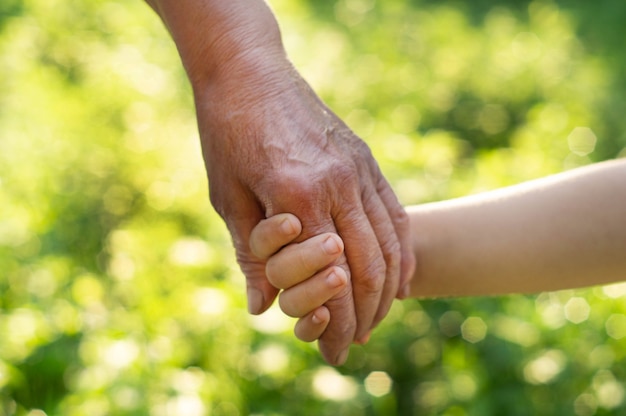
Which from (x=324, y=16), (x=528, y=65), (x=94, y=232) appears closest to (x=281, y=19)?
(x=324, y=16)

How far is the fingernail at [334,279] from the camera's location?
1593mm

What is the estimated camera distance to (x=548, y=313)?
2783 mm

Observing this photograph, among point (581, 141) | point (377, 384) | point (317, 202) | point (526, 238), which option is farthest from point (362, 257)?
point (581, 141)

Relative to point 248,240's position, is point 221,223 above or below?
below

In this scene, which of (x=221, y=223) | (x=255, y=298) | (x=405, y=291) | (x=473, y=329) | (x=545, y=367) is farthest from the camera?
(x=221, y=223)

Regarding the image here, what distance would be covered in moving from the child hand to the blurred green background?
60 cm

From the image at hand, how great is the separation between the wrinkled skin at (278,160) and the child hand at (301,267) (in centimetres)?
3

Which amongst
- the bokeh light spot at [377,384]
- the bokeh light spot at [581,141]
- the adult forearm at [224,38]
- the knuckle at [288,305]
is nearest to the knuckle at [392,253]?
the knuckle at [288,305]

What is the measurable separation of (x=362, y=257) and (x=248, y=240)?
234 millimetres

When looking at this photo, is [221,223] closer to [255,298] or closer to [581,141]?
[255,298]

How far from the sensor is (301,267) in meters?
1.60

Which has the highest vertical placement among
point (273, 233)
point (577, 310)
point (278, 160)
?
point (278, 160)

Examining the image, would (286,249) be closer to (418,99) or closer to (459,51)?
(418,99)

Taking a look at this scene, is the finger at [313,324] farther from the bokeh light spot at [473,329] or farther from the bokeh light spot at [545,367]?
the bokeh light spot at [473,329]
